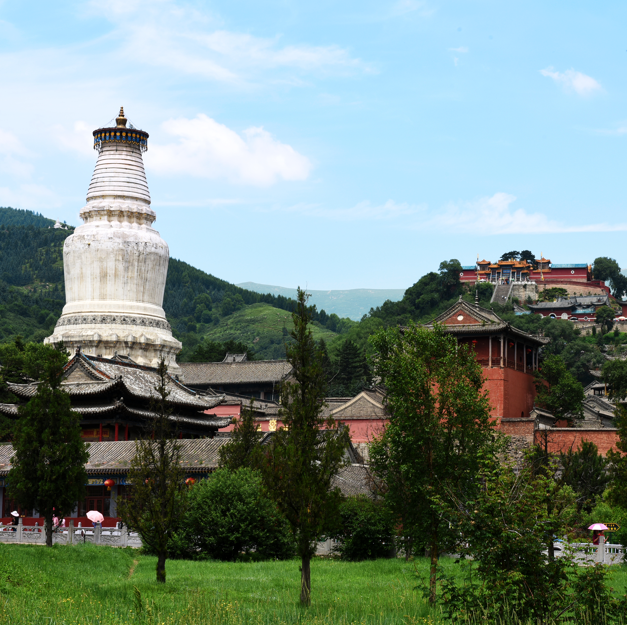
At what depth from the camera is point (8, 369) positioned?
49.9 meters

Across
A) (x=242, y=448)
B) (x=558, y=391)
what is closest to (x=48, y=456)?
(x=242, y=448)

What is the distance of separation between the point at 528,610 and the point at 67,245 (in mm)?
41137

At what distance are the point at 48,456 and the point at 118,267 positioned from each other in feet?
81.8

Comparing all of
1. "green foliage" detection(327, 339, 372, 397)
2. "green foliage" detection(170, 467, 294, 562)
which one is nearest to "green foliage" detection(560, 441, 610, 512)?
"green foliage" detection(170, 467, 294, 562)

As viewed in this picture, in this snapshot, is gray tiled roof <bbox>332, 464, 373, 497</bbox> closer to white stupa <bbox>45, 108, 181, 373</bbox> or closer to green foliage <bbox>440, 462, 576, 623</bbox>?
white stupa <bbox>45, 108, 181, 373</bbox>

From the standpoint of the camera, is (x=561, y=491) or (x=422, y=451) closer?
(x=561, y=491)

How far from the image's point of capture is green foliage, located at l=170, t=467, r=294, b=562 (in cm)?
2561

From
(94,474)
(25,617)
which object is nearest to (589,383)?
(94,474)

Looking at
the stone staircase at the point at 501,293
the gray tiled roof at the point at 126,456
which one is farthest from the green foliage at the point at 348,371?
the stone staircase at the point at 501,293

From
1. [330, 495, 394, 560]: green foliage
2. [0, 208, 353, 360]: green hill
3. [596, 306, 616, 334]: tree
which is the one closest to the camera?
[330, 495, 394, 560]: green foliage

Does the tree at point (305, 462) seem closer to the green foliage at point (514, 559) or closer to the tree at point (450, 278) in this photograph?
the green foliage at point (514, 559)

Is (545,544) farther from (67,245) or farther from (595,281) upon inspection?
(595,281)

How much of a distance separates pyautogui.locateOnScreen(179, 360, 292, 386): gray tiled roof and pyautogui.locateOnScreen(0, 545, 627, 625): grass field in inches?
1766

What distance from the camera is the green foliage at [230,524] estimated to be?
25.6m
